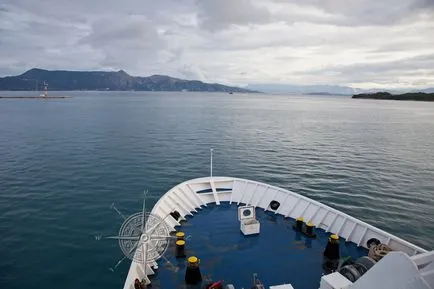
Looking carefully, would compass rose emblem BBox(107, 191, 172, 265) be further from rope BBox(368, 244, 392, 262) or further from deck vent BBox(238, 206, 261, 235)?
rope BBox(368, 244, 392, 262)

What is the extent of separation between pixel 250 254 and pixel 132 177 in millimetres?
22722

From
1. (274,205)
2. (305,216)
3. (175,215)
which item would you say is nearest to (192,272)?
(175,215)

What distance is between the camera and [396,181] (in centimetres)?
3606

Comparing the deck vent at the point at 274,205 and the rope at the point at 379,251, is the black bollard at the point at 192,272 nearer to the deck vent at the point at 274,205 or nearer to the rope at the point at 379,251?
the rope at the point at 379,251

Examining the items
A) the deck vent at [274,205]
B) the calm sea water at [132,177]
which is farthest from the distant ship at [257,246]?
the calm sea water at [132,177]

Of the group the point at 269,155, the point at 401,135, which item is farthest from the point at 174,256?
the point at 401,135

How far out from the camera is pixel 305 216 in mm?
18328

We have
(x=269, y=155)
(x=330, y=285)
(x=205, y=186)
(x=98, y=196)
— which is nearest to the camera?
(x=330, y=285)

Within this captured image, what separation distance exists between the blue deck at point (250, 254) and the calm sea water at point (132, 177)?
15.6 ft

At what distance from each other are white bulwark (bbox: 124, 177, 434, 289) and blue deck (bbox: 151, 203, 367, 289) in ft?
2.42

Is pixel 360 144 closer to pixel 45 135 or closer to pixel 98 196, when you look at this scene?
pixel 98 196

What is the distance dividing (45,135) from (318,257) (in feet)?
191

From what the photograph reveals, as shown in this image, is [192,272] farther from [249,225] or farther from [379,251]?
[379,251]

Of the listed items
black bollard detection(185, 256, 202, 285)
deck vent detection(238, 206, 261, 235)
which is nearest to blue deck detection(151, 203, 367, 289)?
deck vent detection(238, 206, 261, 235)
